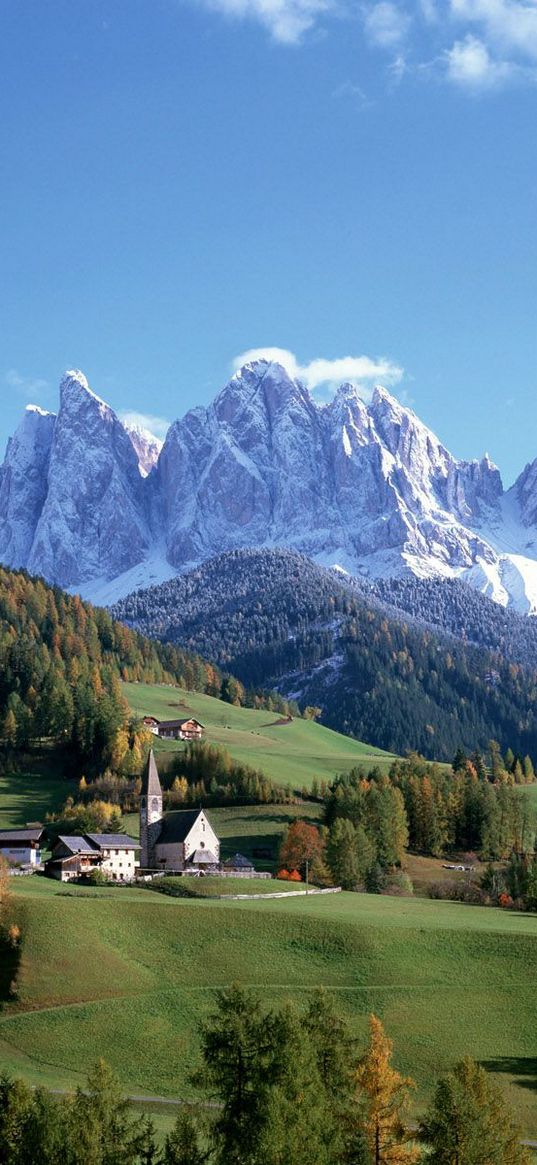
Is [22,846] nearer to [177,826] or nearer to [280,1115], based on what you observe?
[177,826]

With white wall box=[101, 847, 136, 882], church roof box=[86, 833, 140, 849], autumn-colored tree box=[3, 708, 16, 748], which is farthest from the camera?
autumn-colored tree box=[3, 708, 16, 748]

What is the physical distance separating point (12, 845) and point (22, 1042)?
62.3 meters

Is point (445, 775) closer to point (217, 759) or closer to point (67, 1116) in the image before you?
point (217, 759)

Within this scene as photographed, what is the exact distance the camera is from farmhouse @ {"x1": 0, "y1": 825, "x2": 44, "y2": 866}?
128000 mm

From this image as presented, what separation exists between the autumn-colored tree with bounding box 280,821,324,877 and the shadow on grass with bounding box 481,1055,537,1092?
58.3m

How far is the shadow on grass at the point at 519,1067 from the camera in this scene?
228 feet

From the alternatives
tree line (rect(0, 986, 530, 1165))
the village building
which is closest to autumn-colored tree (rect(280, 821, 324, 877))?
the village building

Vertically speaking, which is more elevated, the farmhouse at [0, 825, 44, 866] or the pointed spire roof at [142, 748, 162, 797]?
the pointed spire roof at [142, 748, 162, 797]

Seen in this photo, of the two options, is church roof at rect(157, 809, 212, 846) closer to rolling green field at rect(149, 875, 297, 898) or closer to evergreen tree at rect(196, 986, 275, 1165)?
rolling green field at rect(149, 875, 297, 898)

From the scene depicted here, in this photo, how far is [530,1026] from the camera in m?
77.5

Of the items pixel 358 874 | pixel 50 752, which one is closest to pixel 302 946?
pixel 358 874

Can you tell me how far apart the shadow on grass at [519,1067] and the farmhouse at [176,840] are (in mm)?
55890

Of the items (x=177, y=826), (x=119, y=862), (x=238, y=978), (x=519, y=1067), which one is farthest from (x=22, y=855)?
(x=519, y=1067)

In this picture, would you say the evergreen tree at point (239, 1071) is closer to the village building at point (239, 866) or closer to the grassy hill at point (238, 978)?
the grassy hill at point (238, 978)
